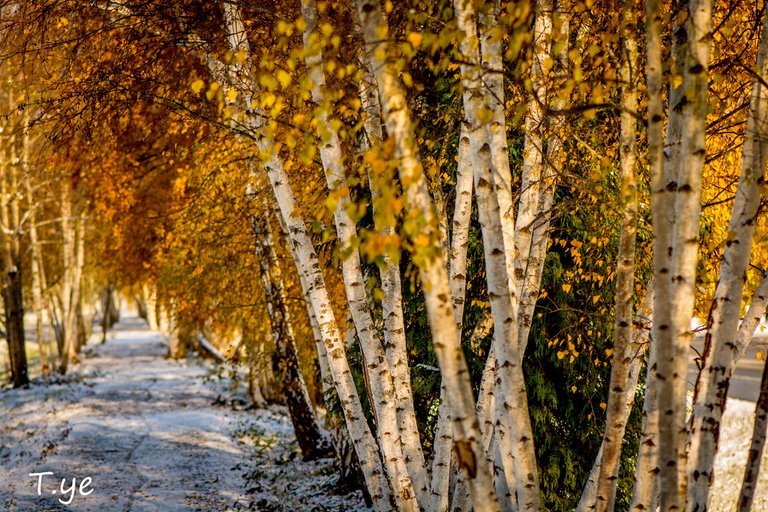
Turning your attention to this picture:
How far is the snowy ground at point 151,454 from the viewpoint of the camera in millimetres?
8820

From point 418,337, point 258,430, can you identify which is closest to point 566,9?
point 418,337

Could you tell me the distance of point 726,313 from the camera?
13.1 ft

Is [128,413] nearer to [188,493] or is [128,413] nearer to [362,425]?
[188,493]

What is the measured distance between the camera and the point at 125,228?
16312 mm

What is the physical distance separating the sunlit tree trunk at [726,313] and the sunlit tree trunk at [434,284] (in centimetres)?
136

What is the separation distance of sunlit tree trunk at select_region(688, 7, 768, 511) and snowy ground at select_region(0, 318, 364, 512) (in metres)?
5.46

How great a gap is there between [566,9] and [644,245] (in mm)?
2990

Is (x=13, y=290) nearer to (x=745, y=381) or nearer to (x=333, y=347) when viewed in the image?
(x=333, y=347)

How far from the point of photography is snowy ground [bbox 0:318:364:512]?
8820 mm

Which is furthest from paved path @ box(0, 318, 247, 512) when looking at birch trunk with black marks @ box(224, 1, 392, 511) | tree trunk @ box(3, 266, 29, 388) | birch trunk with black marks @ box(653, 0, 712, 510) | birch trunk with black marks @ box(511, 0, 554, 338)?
birch trunk with black marks @ box(653, 0, 712, 510)
